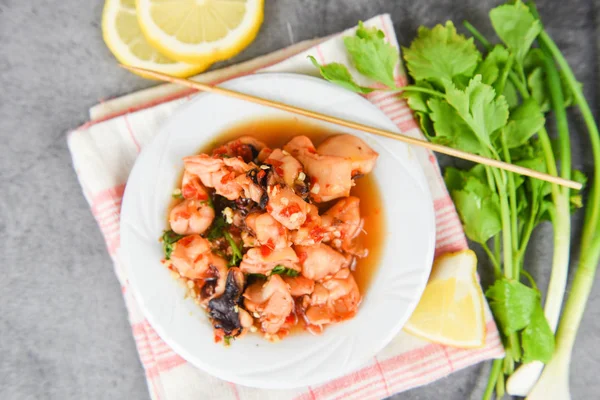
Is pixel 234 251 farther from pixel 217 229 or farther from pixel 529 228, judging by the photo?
pixel 529 228

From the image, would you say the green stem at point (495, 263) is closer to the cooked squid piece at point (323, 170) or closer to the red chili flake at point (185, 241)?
the cooked squid piece at point (323, 170)

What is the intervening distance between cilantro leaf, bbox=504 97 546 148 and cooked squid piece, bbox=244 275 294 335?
1342 millimetres

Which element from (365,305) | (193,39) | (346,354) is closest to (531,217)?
(365,305)

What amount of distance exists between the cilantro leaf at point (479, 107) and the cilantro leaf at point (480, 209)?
26cm

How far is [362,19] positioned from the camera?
2.65 m

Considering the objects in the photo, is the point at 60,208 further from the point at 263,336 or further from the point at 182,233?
the point at 263,336

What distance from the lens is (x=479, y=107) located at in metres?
2.18

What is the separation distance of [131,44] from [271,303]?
1483 mm

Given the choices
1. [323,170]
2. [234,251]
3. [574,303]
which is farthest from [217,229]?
[574,303]

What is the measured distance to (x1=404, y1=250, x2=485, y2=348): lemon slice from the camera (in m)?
2.34

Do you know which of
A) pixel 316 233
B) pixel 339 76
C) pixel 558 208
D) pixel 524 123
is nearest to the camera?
pixel 316 233

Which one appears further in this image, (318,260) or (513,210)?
(513,210)

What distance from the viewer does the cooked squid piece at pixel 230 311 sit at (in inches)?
86.0

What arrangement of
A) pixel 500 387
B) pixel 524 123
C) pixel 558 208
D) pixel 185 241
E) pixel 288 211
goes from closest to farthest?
pixel 288 211 < pixel 185 241 < pixel 524 123 < pixel 558 208 < pixel 500 387
